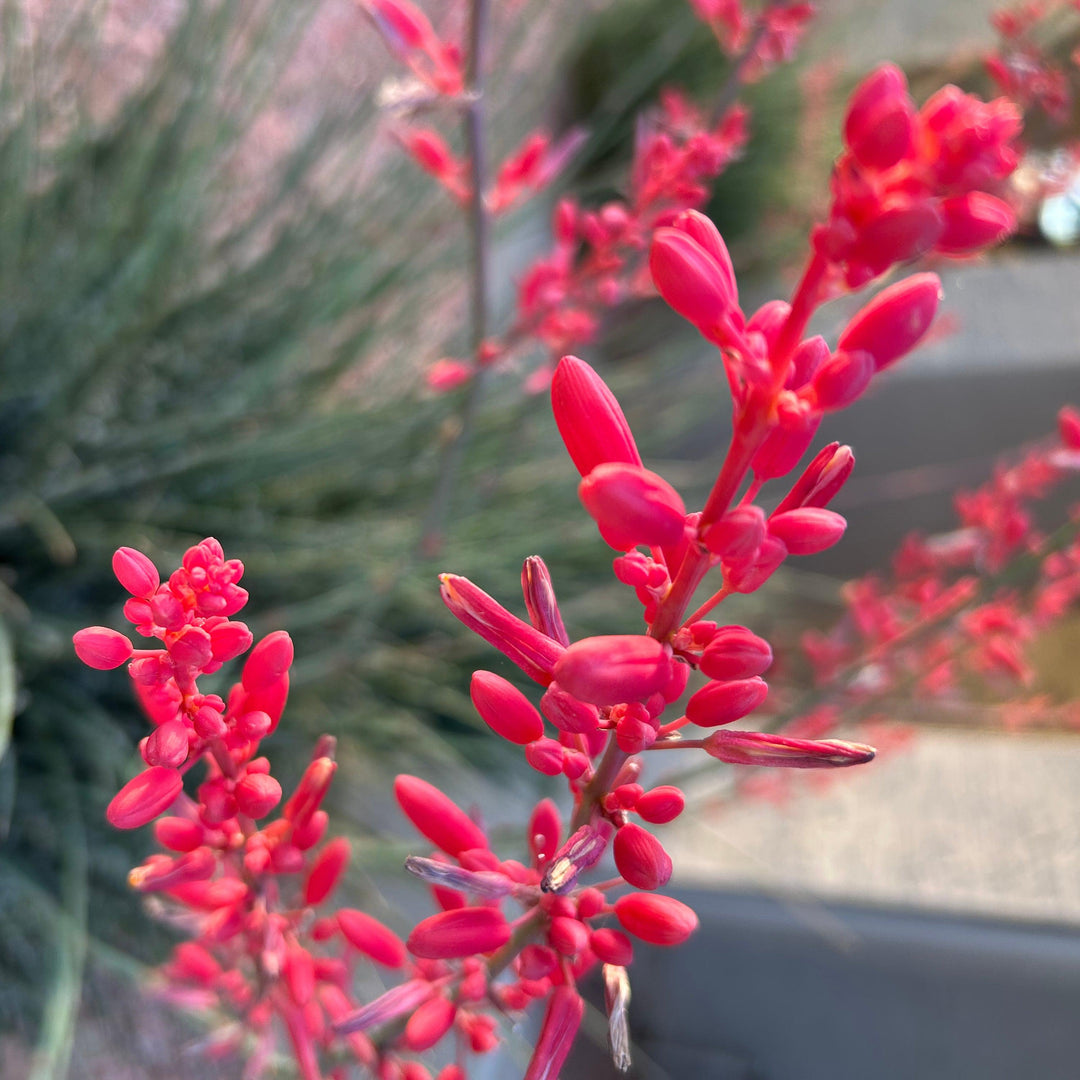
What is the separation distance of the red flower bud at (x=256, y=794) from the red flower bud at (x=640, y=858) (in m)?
0.06

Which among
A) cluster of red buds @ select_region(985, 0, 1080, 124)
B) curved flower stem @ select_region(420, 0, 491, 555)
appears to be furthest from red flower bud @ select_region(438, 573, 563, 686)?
cluster of red buds @ select_region(985, 0, 1080, 124)

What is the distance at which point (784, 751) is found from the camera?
135mm

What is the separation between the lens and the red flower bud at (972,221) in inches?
4.5

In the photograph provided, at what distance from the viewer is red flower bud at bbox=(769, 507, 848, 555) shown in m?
0.13

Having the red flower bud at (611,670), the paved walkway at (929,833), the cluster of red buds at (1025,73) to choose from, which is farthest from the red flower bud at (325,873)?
the paved walkway at (929,833)

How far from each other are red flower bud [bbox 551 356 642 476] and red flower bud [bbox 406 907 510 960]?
0.27 ft

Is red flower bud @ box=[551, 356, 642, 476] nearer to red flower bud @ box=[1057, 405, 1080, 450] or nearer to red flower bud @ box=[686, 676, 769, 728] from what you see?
red flower bud @ box=[686, 676, 769, 728]

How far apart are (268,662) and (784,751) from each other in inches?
3.5

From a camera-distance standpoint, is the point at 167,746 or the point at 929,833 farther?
the point at 929,833

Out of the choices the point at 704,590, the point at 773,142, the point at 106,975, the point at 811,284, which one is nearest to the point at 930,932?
the point at 704,590

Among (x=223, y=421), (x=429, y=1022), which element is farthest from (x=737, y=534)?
(x=223, y=421)

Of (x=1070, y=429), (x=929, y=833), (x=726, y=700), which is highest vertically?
(x=726, y=700)

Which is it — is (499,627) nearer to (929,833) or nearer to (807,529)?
(807,529)

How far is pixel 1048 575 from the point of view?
1.44 ft
